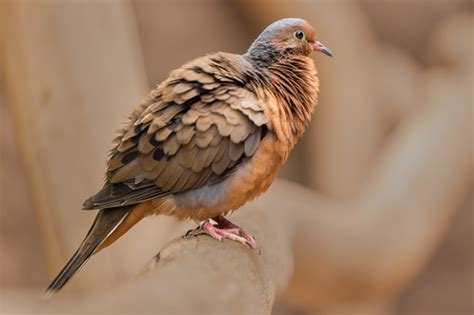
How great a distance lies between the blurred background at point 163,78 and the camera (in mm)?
3689

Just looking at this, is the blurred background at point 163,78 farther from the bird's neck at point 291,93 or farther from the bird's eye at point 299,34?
the bird's eye at point 299,34

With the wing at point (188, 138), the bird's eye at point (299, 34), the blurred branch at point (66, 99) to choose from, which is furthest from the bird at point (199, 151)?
the blurred branch at point (66, 99)

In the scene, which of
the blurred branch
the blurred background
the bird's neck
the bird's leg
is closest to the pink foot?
the bird's leg

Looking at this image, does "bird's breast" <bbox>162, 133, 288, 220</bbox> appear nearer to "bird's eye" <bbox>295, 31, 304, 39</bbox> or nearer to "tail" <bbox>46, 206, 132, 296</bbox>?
Result: "tail" <bbox>46, 206, 132, 296</bbox>

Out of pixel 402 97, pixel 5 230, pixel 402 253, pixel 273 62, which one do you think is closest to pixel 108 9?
pixel 273 62

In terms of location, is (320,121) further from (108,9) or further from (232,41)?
(108,9)

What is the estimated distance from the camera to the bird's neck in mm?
2635

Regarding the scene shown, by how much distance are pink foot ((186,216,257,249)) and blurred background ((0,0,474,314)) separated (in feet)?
1.75

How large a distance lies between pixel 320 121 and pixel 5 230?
235cm

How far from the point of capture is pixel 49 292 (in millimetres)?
2180

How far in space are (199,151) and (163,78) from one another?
4.31 meters

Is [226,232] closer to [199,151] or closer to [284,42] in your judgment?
[199,151]

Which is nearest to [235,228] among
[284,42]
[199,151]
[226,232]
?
[226,232]

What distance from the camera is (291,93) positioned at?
2.74 meters
